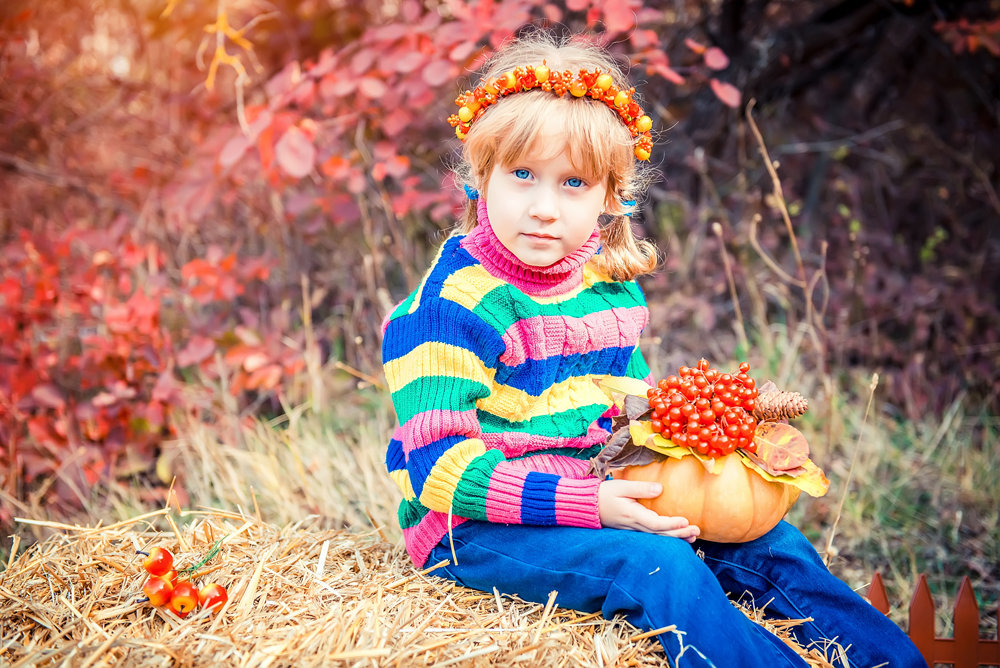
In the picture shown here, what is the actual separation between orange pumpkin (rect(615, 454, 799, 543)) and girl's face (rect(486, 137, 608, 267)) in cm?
54

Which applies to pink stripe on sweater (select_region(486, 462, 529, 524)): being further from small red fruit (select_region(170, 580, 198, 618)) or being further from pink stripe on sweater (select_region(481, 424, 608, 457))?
small red fruit (select_region(170, 580, 198, 618))

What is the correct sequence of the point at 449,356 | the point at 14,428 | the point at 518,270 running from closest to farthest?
1. the point at 449,356
2. the point at 518,270
3. the point at 14,428

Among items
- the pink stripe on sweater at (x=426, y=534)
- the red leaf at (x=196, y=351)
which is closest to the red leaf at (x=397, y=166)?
the red leaf at (x=196, y=351)

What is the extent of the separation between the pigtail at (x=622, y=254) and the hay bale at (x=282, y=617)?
0.90m

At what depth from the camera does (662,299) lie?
4203mm

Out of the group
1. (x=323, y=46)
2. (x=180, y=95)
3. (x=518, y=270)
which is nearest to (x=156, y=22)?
(x=180, y=95)

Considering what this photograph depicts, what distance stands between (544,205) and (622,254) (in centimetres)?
48

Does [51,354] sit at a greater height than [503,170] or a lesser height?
lesser

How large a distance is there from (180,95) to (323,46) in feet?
2.55

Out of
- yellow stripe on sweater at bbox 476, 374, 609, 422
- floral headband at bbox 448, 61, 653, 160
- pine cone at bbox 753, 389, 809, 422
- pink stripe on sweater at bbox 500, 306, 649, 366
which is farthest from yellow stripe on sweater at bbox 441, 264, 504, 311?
pine cone at bbox 753, 389, 809, 422

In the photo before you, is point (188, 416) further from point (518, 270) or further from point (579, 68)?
point (579, 68)

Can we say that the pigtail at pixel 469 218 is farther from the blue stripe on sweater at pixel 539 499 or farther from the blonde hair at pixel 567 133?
the blue stripe on sweater at pixel 539 499

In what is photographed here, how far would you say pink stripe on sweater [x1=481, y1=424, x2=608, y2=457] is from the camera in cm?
190

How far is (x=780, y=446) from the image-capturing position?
1721 millimetres
